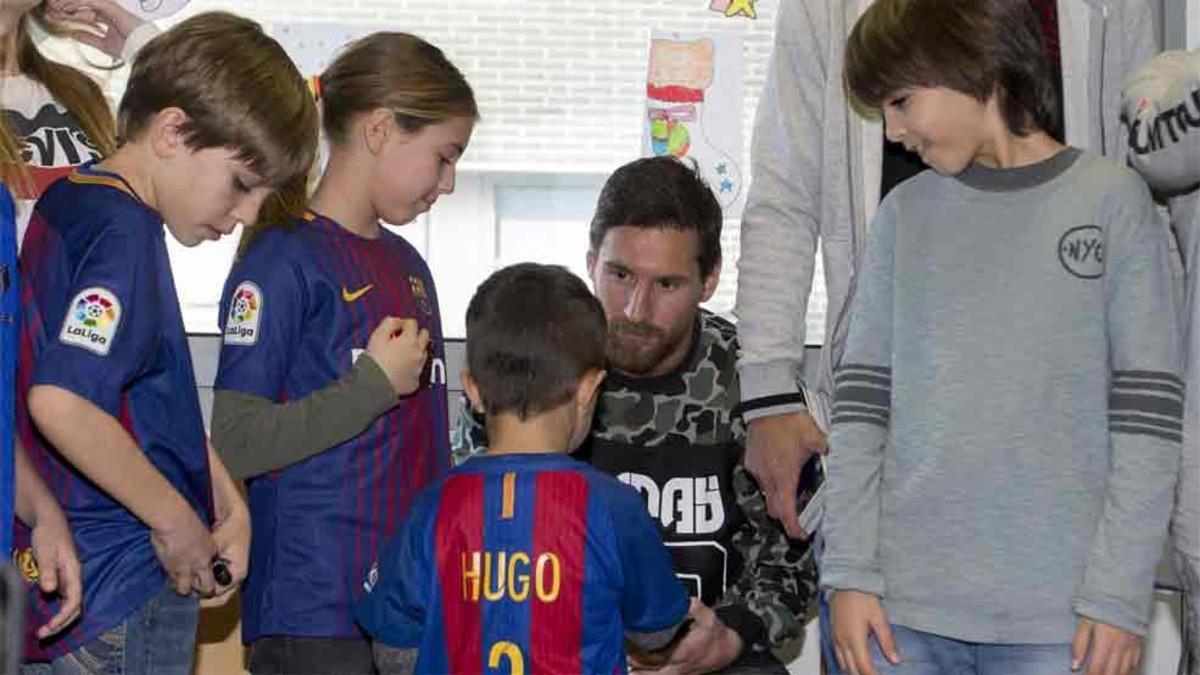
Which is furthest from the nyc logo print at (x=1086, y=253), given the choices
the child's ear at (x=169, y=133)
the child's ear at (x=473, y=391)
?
the child's ear at (x=169, y=133)

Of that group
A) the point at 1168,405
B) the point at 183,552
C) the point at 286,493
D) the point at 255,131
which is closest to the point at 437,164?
the point at 255,131

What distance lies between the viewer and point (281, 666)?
1814mm

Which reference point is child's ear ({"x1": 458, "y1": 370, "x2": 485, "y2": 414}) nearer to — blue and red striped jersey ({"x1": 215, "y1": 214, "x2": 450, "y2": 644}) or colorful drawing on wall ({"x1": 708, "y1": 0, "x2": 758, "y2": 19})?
blue and red striped jersey ({"x1": 215, "y1": 214, "x2": 450, "y2": 644})

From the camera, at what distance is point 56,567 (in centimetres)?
155

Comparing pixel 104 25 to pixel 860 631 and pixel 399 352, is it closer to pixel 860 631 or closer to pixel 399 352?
pixel 399 352

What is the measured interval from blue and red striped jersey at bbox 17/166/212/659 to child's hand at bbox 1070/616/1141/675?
0.97m

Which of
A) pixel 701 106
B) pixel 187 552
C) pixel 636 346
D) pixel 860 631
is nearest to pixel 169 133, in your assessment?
pixel 187 552

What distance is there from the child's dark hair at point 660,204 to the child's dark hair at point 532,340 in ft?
1.58

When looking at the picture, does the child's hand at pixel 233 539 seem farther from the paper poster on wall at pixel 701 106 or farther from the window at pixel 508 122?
the paper poster on wall at pixel 701 106

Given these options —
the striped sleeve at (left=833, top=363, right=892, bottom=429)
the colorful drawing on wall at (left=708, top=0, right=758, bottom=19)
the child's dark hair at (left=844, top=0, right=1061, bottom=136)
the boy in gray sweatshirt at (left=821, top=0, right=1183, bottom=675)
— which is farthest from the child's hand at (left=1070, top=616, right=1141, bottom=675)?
the colorful drawing on wall at (left=708, top=0, right=758, bottom=19)

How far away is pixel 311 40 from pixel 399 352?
83cm

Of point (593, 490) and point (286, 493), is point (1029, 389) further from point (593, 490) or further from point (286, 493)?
point (286, 493)

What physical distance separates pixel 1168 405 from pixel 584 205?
3.76ft

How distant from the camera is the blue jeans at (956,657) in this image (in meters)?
1.55
